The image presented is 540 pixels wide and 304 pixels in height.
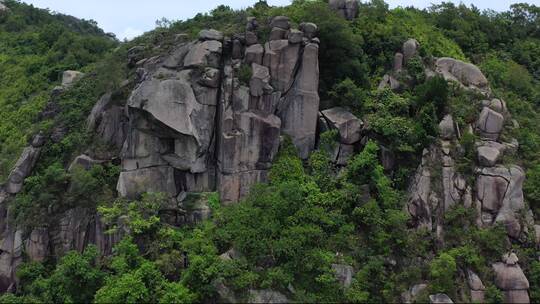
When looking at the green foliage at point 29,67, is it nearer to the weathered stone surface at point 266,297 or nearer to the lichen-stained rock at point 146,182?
the lichen-stained rock at point 146,182

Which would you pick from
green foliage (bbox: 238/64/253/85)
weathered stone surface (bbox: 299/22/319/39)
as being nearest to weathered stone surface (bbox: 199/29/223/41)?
green foliage (bbox: 238/64/253/85)

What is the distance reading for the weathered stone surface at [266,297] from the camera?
755 inches

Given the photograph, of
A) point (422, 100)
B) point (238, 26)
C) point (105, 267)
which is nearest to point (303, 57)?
point (238, 26)

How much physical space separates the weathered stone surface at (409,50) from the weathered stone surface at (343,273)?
41.0 feet

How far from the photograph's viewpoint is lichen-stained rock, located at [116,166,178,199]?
23.7 m

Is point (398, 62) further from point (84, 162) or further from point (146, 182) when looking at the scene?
point (84, 162)

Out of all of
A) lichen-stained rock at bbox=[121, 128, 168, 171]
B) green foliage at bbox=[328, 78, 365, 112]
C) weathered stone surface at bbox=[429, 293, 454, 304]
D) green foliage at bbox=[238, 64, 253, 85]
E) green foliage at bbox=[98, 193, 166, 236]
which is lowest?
weathered stone surface at bbox=[429, 293, 454, 304]

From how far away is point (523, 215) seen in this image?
2164cm

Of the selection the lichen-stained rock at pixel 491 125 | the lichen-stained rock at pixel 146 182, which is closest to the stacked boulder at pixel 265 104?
the lichen-stained rock at pixel 146 182

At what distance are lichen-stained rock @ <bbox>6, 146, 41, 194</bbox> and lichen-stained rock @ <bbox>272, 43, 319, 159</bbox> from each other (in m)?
13.3

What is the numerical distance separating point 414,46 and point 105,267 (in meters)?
19.0

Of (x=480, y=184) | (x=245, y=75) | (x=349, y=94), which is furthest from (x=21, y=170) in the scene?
(x=480, y=184)

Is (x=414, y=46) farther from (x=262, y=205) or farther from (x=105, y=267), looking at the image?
(x=105, y=267)

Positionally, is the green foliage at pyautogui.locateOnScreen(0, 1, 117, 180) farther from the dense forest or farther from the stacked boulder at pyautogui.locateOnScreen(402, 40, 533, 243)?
the stacked boulder at pyautogui.locateOnScreen(402, 40, 533, 243)
